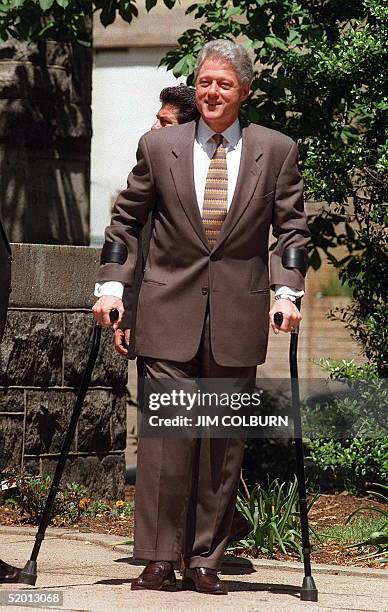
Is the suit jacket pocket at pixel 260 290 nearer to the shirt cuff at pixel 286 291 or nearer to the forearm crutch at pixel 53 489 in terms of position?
the shirt cuff at pixel 286 291

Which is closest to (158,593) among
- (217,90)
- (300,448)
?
(300,448)

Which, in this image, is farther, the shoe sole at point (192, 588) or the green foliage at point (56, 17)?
the green foliage at point (56, 17)

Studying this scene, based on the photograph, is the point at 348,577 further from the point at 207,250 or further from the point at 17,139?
the point at 17,139

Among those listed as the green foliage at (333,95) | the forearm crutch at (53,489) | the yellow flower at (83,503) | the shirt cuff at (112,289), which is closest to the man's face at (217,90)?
the shirt cuff at (112,289)

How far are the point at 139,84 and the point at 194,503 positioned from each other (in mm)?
10338

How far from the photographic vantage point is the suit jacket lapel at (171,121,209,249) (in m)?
5.80

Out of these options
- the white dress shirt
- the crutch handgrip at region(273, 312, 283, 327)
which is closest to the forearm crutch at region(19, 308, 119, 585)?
the white dress shirt

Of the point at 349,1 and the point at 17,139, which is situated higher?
the point at 349,1

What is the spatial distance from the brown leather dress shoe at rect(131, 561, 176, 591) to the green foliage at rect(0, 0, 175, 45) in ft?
12.3

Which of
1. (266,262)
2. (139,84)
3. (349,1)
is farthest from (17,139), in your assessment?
(139,84)

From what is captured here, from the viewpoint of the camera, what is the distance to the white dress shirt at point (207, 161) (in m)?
5.82

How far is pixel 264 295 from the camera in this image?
5914 millimetres

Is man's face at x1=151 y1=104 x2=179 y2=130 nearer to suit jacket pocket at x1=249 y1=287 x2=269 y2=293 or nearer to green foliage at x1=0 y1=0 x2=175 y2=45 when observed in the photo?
suit jacket pocket at x1=249 y1=287 x2=269 y2=293

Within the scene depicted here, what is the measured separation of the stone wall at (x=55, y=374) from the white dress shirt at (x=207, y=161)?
2618 mm
